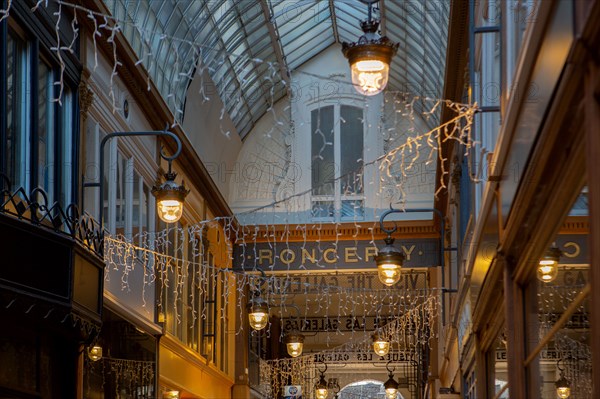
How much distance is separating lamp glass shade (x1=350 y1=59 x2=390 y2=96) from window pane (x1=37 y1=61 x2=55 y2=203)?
16.8 ft

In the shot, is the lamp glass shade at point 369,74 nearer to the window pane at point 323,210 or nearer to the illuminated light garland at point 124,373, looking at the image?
the illuminated light garland at point 124,373

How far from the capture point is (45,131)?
12805 mm

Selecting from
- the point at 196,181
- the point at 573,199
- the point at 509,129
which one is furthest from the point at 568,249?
the point at 196,181

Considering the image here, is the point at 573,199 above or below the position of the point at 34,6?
below

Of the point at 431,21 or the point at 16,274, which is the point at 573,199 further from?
the point at 431,21

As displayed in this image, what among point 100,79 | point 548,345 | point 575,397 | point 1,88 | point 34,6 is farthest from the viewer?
point 100,79

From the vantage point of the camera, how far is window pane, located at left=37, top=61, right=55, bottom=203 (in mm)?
12578

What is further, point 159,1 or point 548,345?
point 159,1

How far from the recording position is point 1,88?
10.9 m

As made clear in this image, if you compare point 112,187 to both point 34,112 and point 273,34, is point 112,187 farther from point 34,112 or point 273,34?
point 273,34

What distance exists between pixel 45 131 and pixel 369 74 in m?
5.49

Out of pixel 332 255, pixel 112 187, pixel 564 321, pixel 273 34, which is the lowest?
pixel 564 321

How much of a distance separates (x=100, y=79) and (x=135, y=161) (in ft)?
8.49

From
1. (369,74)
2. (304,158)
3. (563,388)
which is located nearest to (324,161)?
(304,158)
